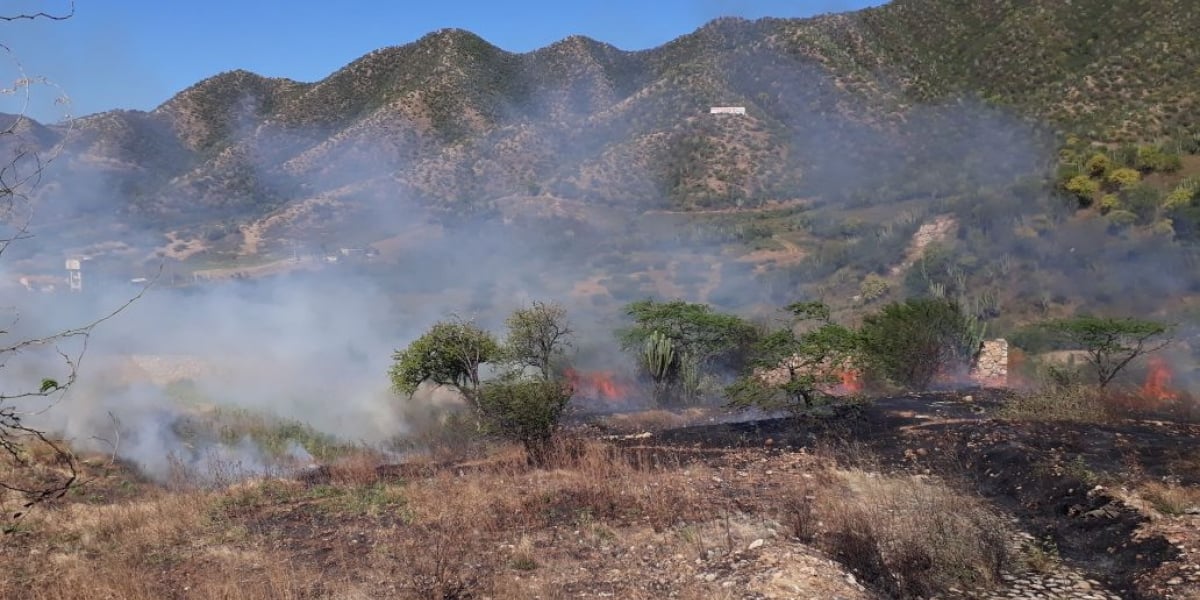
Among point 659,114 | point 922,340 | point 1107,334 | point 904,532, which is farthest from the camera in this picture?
point 659,114

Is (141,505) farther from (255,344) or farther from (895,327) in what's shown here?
(895,327)

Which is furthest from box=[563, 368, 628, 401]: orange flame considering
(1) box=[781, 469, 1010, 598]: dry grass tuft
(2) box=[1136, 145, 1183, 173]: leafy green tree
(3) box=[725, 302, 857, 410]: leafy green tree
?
(2) box=[1136, 145, 1183, 173]: leafy green tree

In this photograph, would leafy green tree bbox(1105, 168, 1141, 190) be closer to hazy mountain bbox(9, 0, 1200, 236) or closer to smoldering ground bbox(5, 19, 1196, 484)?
smoldering ground bbox(5, 19, 1196, 484)

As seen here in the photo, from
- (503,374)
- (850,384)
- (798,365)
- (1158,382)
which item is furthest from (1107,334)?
(503,374)

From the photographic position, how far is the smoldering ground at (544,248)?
57.9 feet

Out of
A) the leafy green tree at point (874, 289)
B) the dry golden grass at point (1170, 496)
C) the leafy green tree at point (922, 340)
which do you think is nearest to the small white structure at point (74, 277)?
the leafy green tree at point (922, 340)

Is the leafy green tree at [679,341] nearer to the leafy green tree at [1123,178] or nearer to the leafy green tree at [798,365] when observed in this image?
the leafy green tree at [798,365]

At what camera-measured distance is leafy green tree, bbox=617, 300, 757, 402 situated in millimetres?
17781

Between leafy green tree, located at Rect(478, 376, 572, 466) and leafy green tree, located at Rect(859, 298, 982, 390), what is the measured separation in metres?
8.41

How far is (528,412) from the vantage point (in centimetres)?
1128

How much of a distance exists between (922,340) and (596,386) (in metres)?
7.58

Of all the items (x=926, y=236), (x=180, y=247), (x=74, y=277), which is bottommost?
(x=926, y=236)

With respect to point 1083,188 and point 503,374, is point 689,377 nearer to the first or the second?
point 503,374

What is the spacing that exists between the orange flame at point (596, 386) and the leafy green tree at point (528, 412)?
664 cm
